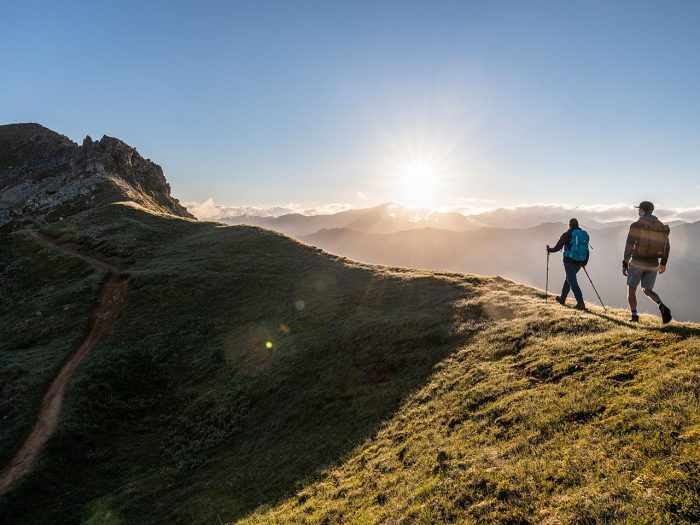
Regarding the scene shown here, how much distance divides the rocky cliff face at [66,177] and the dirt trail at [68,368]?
118ft

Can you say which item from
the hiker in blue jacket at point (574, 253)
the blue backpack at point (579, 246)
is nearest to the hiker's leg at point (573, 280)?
the hiker in blue jacket at point (574, 253)

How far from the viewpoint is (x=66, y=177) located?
109 metres

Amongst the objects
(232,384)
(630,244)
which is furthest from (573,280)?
(232,384)

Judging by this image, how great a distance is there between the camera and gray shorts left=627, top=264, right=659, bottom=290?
17156 millimetres

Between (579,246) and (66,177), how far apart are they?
422ft

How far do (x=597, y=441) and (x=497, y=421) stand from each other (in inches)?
142

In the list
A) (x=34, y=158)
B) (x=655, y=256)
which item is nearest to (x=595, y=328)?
(x=655, y=256)

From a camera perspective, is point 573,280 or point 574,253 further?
point 574,253

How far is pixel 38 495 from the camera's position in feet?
67.1

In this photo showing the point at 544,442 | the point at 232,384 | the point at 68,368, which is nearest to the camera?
the point at 544,442

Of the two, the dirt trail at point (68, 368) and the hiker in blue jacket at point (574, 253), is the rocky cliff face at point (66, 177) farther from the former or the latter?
the hiker in blue jacket at point (574, 253)

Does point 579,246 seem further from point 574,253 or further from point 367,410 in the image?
point 367,410

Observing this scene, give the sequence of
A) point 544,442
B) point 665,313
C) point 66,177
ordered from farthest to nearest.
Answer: point 66,177, point 665,313, point 544,442

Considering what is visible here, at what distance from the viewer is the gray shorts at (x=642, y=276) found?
17156 millimetres
